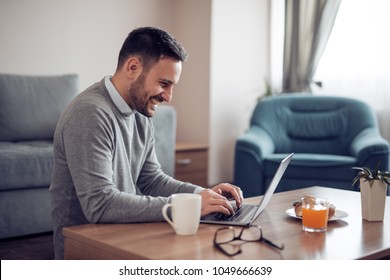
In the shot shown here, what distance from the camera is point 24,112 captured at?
339cm

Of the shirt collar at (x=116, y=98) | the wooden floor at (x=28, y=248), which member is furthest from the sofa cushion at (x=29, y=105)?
the shirt collar at (x=116, y=98)

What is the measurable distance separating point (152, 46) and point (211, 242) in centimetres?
63

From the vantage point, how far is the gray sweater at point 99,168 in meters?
1.37

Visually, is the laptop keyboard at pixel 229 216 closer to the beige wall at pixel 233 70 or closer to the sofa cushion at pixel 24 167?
the sofa cushion at pixel 24 167

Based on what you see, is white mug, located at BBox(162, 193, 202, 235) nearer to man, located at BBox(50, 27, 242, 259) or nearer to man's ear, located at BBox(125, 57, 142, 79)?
man, located at BBox(50, 27, 242, 259)

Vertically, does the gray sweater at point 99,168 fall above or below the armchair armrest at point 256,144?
above

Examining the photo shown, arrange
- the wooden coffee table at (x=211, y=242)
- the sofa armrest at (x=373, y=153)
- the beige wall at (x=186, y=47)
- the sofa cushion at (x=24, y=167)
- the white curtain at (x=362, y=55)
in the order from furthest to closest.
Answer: the white curtain at (x=362, y=55) < the beige wall at (x=186, y=47) < the sofa armrest at (x=373, y=153) < the sofa cushion at (x=24, y=167) < the wooden coffee table at (x=211, y=242)

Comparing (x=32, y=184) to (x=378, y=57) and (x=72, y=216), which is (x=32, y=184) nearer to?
(x=72, y=216)

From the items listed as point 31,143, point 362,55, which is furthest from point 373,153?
point 31,143

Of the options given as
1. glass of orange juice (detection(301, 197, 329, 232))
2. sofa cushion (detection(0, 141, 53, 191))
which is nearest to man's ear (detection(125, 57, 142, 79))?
glass of orange juice (detection(301, 197, 329, 232))

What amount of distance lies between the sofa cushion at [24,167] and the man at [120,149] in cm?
125

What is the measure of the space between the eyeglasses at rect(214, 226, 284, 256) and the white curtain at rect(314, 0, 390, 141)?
117 inches

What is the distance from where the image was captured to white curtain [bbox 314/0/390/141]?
3975 mm
